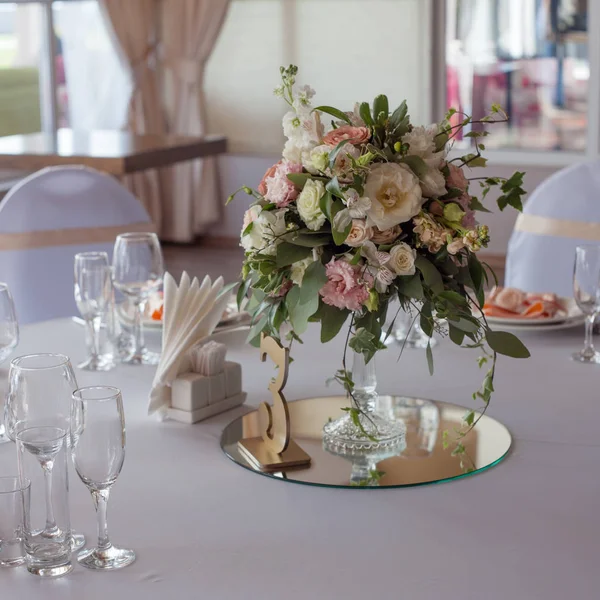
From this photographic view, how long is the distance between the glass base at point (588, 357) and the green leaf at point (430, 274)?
624mm

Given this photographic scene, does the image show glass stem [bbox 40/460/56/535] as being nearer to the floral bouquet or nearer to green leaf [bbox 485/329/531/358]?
the floral bouquet

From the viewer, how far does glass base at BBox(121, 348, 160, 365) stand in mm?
1819

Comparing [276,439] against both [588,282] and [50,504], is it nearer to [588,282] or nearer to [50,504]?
[50,504]

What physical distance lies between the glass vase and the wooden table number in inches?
2.4

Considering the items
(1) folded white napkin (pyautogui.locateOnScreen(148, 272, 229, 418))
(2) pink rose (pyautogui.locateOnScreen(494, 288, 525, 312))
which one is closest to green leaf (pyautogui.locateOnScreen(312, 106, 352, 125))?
(1) folded white napkin (pyautogui.locateOnScreen(148, 272, 229, 418))

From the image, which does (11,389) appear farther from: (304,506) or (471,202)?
(471,202)

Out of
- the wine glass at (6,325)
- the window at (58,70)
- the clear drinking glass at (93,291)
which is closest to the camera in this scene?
the wine glass at (6,325)

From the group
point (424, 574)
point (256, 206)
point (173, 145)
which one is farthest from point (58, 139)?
point (424, 574)

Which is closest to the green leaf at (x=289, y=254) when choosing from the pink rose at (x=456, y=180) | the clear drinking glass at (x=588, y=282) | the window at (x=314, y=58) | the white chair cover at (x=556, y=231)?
the pink rose at (x=456, y=180)

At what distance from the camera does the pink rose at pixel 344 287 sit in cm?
126

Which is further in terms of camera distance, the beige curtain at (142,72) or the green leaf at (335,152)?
the beige curtain at (142,72)

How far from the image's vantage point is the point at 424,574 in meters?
1.03

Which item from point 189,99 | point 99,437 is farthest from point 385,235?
point 189,99

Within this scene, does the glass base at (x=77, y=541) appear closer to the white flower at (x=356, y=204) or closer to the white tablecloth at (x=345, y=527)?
the white tablecloth at (x=345, y=527)
